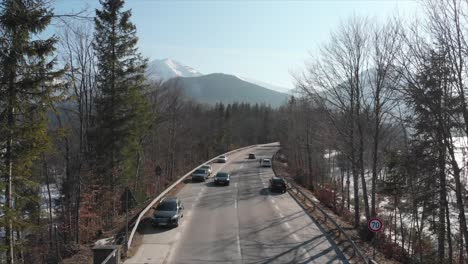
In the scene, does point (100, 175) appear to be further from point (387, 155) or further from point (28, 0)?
point (387, 155)

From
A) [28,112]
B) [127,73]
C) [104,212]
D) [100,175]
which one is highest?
[127,73]

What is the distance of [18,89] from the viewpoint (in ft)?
43.6

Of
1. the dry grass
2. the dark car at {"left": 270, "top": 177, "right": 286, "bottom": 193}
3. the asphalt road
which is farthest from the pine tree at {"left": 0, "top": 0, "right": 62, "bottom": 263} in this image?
the dark car at {"left": 270, "top": 177, "right": 286, "bottom": 193}

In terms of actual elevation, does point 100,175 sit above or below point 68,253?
above

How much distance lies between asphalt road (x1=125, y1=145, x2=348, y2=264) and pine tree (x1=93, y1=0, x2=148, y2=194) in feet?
20.9

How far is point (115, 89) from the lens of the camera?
A: 30281mm

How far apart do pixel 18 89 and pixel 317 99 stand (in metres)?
17.0

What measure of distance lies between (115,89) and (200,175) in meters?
14.4

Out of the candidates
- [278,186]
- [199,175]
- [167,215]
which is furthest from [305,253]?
[199,175]

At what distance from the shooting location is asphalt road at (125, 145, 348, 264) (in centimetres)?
1642

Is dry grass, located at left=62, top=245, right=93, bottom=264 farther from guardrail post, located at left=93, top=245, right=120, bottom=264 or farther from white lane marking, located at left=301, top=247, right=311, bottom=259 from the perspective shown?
white lane marking, located at left=301, top=247, right=311, bottom=259

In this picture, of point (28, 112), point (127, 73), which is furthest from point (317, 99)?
point (28, 112)

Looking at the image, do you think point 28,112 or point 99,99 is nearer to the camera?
point 28,112

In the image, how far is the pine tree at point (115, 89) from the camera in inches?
1174
